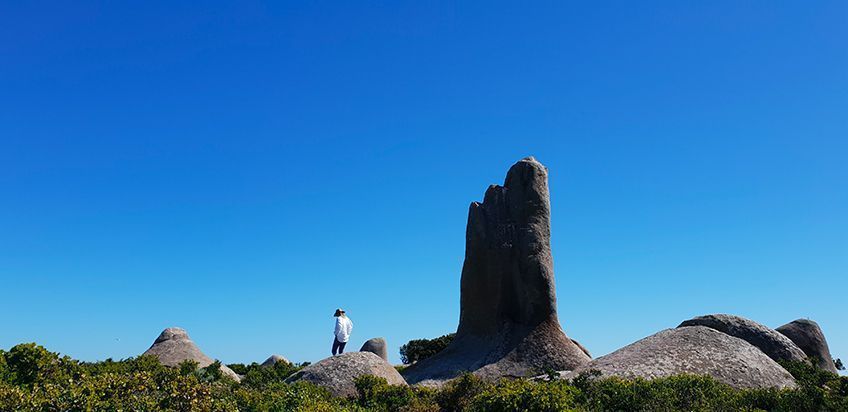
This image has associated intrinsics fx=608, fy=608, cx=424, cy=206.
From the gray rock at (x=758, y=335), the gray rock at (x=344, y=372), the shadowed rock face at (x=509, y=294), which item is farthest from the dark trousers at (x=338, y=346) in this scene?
the gray rock at (x=758, y=335)

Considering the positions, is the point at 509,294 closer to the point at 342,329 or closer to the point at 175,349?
the point at 342,329

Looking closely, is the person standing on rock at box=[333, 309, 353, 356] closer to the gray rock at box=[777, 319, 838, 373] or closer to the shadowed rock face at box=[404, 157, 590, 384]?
the shadowed rock face at box=[404, 157, 590, 384]

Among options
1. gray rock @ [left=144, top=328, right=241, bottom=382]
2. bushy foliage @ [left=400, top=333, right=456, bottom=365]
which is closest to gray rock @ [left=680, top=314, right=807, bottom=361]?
bushy foliage @ [left=400, top=333, right=456, bottom=365]

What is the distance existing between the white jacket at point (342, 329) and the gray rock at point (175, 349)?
9.09 metres

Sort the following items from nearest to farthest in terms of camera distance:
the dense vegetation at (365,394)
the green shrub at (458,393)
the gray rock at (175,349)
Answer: the dense vegetation at (365,394)
the green shrub at (458,393)
the gray rock at (175,349)

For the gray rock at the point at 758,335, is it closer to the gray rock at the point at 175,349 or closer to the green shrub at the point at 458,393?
the green shrub at the point at 458,393

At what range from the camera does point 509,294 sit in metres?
27.2

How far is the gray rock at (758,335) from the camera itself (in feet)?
81.3

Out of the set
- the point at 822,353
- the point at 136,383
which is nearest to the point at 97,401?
the point at 136,383

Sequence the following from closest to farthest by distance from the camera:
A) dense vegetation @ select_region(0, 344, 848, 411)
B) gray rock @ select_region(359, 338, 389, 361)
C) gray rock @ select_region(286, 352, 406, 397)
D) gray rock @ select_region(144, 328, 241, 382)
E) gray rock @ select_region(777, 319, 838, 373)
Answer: dense vegetation @ select_region(0, 344, 848, 411) < gray rock @ select_region(286, 352, 406, 397) < gray rock @ select_region(144, 328, 241, 382) < gray rock @ select_region(777, 319, 838, 373) < gray rock @ select_region(359, 338, 389, 361)

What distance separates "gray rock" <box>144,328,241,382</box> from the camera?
1144 inches

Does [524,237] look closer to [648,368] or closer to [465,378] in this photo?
[648,368]

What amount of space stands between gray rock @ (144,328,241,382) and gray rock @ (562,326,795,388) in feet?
61.2

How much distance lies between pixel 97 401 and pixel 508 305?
771 inches
